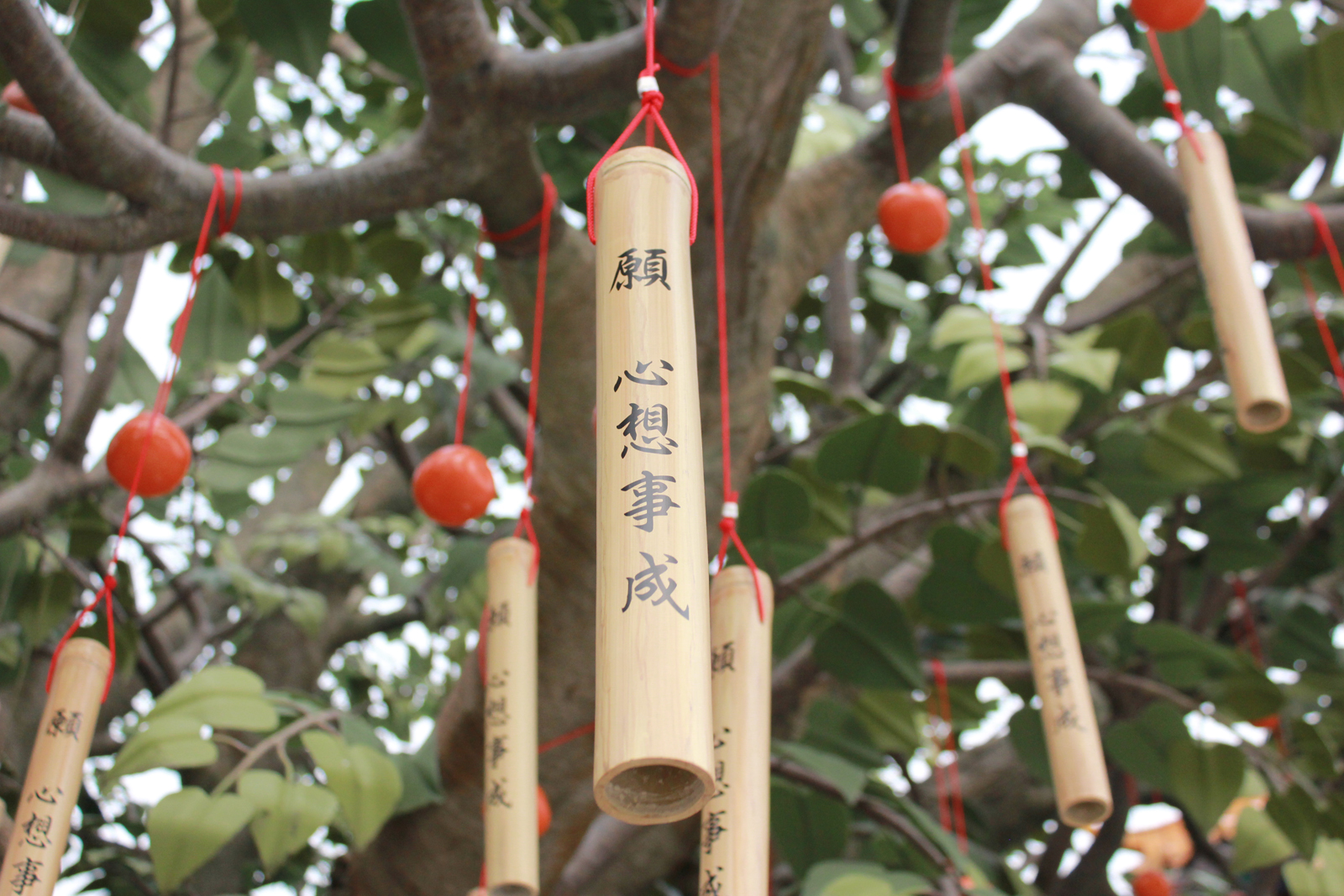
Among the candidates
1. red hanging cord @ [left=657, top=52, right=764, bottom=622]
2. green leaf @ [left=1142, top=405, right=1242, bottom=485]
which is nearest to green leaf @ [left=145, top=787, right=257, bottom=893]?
red hanging cord @ [left=657, top=52, right=764, bottom=622]

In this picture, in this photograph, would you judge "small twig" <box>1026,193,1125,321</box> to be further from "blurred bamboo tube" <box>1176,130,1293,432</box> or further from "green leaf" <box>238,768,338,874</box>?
"green leaf" <box>238,768,338,874</box>

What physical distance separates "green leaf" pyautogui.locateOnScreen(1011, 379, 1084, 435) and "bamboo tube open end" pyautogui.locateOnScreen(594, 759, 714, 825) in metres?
1.07

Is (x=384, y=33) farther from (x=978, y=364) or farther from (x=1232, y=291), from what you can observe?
(x=1232, y=291)

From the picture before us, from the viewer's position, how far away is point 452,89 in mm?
1119

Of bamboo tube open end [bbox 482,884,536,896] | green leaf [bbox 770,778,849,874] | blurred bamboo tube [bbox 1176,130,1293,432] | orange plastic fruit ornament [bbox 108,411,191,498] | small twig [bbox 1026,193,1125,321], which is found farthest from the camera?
small twig [bbox 1026,193,1125,321]

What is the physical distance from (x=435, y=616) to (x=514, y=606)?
1389 millimetres

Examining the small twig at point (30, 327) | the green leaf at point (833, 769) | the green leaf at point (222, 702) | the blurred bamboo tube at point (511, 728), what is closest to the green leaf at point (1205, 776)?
the green leaf at point (833, 769)

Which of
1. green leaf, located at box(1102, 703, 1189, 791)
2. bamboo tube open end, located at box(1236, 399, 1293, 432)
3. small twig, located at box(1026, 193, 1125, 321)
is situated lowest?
green leaf, located at box(1102, 703, 1189, 791)

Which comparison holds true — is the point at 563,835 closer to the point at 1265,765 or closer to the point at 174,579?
the point at 174,579

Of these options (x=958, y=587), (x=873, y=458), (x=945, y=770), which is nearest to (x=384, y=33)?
(x=873, y=458)

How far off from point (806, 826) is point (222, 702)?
849 millimetres

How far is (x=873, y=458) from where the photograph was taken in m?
1.49

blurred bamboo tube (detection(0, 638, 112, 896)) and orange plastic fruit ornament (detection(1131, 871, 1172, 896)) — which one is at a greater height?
orange plastic fruit ornament (detection(1131, 871, 1172, 896))

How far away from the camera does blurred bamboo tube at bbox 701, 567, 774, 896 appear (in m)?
0.77
